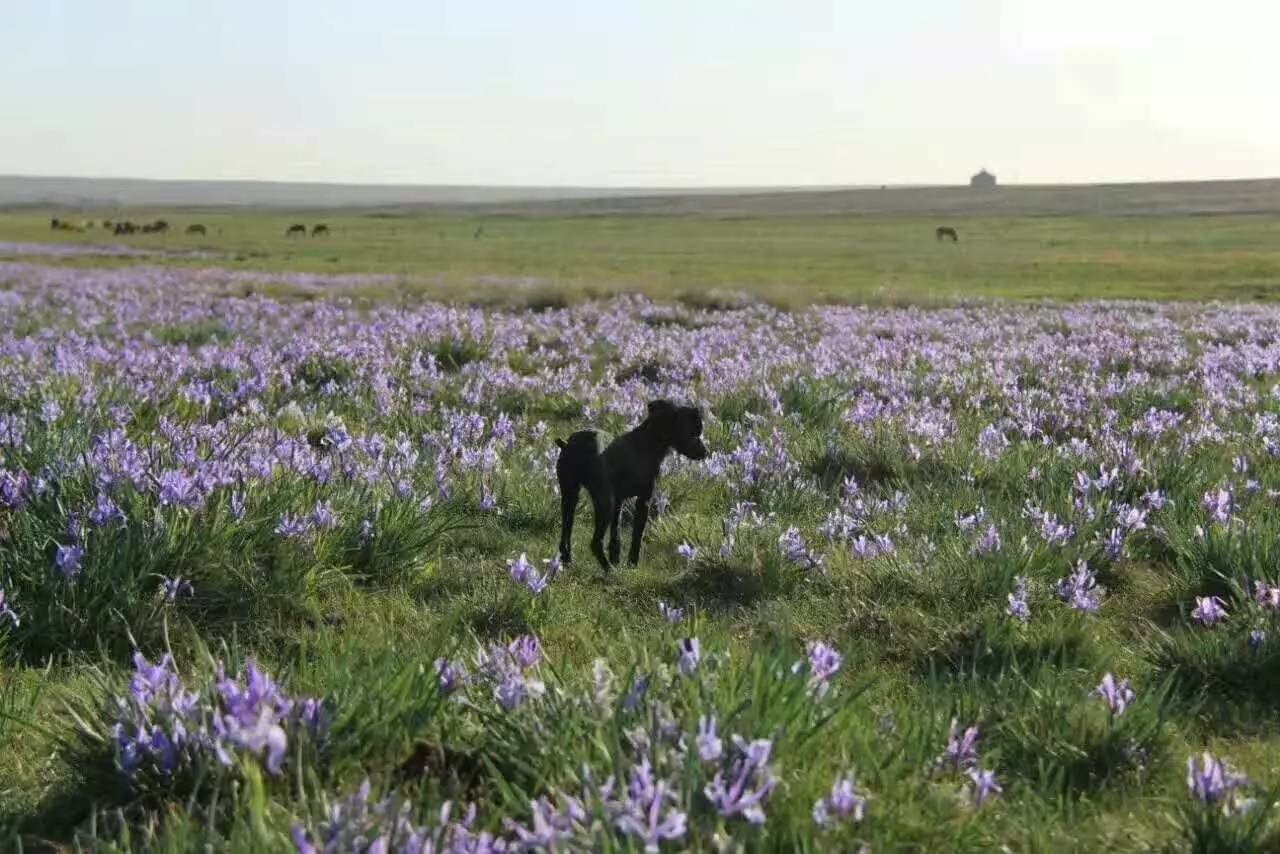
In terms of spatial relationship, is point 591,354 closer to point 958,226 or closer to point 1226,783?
point 1226,783

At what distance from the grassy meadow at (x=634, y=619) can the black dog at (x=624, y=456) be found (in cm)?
45

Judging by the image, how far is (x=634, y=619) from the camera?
4051mm

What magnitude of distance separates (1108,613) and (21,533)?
4.57m

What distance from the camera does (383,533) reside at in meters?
4.54

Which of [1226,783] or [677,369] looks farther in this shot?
[677,369]

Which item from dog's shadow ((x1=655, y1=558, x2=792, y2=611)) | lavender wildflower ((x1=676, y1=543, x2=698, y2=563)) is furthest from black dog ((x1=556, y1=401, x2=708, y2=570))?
dog's shadow ((x1=655, y1=558, x2=792, y2=611))

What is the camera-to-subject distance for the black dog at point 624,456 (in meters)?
4.03

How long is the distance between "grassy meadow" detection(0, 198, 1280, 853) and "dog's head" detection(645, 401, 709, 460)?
0.73 m

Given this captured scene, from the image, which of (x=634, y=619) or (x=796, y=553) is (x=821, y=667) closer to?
(x=634, y=619)

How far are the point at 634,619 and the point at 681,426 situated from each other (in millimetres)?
832

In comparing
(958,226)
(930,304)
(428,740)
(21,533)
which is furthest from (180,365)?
(958,226)

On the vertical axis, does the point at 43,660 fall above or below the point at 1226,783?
below

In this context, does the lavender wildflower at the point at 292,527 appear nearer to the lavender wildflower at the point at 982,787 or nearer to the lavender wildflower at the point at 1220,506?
the lavender wildflower at the point at 982,787

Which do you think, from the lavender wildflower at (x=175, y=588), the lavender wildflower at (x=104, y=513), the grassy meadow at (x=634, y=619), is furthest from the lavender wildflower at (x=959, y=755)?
the lavender wildflower at (x=104, y=513)
